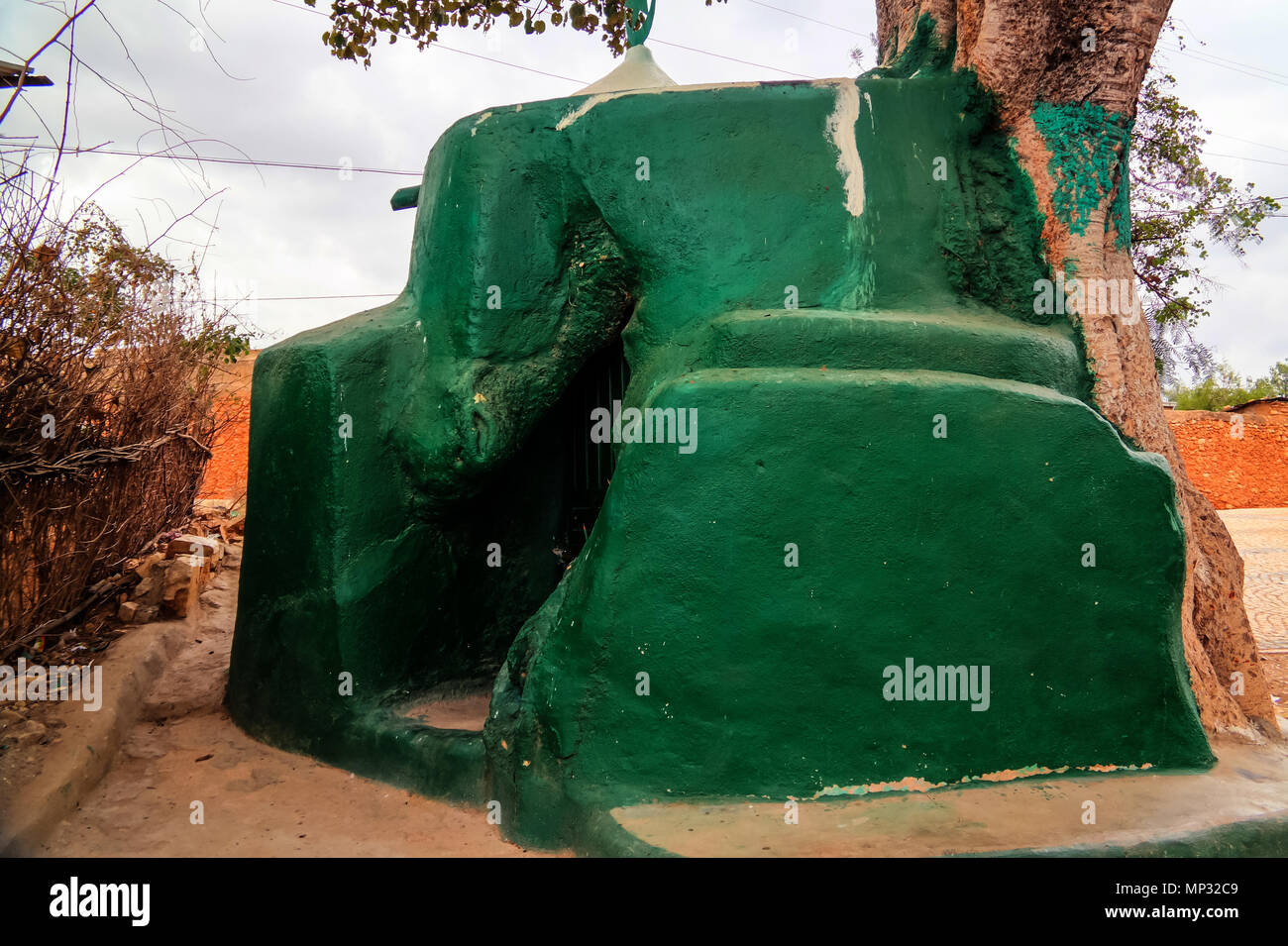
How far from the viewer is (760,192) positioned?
3.36 metres

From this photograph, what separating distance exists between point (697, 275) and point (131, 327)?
9.61ft

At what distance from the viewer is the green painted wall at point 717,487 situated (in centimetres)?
281

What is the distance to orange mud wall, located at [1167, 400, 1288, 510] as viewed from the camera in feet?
61.5

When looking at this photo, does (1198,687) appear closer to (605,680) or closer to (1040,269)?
(1040,269)

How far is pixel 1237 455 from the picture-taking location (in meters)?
18.9

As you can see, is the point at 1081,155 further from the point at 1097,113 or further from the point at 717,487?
the point at 717,487

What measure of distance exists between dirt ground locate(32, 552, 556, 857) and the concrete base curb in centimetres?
5

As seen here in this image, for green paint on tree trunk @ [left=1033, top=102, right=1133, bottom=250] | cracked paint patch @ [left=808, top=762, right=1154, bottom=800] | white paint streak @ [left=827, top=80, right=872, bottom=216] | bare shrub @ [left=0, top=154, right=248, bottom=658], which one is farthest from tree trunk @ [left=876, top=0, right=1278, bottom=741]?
bare shrub @ [left=0, top=154, right=248, bottom=658]

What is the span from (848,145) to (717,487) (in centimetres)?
139

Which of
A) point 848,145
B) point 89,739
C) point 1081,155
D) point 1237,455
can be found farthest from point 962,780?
point 1237,455

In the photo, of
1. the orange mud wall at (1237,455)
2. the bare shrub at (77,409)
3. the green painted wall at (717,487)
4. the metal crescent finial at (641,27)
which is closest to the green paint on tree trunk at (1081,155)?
the green painted wall at (717,487)

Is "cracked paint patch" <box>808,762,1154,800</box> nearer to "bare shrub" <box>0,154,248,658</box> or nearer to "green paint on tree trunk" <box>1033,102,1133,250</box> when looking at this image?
"green paint on tree trunk" <box>1033,102,1133,250</box>

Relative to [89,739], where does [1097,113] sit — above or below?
above
